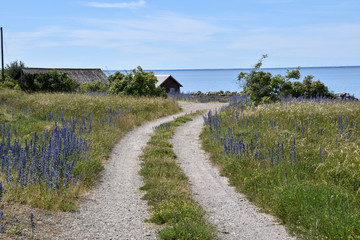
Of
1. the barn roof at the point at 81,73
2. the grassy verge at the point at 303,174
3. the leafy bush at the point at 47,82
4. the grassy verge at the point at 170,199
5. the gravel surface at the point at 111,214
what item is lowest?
the gravel surface at the point at 111,214

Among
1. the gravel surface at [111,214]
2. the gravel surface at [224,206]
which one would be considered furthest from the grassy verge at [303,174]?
the gravel surface at [111,214]

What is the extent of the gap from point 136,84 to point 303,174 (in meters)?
21.5

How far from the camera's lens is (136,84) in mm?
29078

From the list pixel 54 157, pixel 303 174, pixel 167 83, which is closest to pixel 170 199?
pixel 54 157

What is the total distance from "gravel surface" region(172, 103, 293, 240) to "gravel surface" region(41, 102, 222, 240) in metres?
1.40

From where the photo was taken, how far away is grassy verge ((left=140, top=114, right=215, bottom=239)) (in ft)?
20.1

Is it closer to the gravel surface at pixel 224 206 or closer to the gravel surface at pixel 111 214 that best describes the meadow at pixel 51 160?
the gravel surface at pixel 111 214

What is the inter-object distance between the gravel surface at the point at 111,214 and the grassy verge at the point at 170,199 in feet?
0.83

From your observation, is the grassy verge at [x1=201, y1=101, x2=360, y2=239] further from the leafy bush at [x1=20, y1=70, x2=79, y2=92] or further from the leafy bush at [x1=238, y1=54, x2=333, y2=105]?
the leafy bush at [x1=20, y1=70, x2=79, y2=92]

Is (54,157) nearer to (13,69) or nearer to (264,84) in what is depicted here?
(264,84)

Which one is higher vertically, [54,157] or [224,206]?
[54,157]

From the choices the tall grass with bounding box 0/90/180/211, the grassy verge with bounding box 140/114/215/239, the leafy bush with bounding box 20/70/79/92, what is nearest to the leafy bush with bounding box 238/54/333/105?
the tall grass with bounding box 0/90/180/211

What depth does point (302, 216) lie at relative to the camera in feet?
21.7

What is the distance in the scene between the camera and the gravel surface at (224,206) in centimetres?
659
